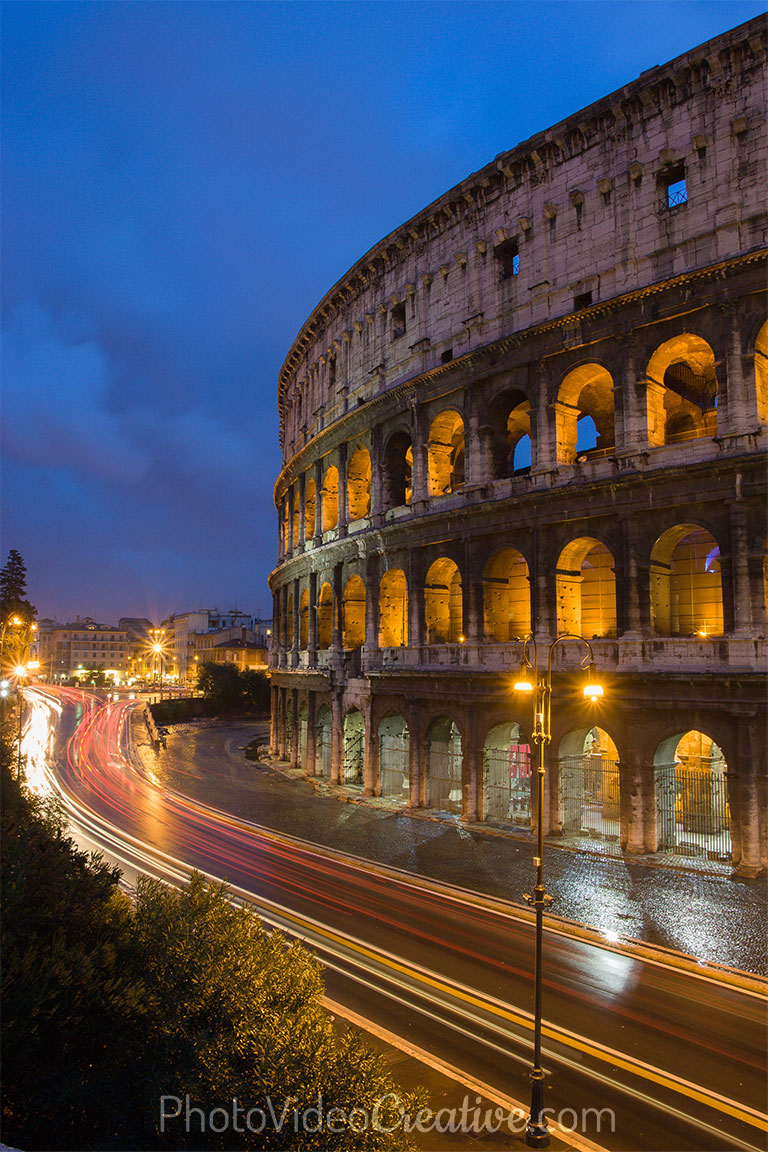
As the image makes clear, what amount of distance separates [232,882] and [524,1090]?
11148mm

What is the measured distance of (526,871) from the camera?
20.6 metres

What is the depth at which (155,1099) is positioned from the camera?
20.6 feet

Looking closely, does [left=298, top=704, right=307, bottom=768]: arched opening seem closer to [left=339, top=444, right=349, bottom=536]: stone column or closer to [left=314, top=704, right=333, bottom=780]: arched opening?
[left=314, top=704, right=333, bottom=780]: arched opening

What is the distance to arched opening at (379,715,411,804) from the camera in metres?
31.6

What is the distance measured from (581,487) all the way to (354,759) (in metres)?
17.8

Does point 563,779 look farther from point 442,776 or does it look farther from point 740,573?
point 740,573

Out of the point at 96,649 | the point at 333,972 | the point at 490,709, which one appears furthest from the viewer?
the point at 96,649

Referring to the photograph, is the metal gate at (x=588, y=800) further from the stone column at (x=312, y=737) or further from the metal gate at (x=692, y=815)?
the stone column at (x=312, y=737)

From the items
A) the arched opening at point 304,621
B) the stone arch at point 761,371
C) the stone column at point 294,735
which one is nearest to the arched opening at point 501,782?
the stone arch at point 761,371

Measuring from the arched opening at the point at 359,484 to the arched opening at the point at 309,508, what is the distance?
17.4ft

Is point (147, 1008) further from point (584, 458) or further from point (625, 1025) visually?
point (584, 458)

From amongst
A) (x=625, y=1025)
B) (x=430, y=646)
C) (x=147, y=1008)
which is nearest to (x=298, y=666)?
(x=430, y=646)

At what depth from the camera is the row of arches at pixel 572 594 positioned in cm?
2356

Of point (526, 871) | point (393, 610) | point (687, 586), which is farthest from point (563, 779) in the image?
point (393, 610)
